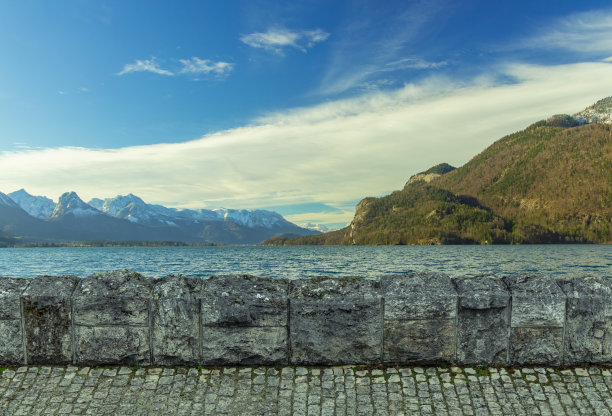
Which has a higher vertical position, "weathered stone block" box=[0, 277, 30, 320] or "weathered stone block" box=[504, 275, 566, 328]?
A: "weathered stone block" box=[0, 277, 30, 320]

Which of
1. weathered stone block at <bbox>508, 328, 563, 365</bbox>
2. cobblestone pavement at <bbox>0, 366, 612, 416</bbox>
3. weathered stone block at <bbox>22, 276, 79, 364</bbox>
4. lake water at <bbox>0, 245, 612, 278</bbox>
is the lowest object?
lake water at <bbox>0, 245, 612, 278</bbox>

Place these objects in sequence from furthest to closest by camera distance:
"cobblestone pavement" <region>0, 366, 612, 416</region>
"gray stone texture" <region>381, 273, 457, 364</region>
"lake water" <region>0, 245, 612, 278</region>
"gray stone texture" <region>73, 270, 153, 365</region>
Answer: "lake water" <region>0, 245, 612, 278</region>
"gray stone texture" <region>73, 270, 153, 365</region>
"gray stone texture" <region>381, 273, 457, 364</region>
"cobblestone pavement" <region>0, 366, 612, 416</region>

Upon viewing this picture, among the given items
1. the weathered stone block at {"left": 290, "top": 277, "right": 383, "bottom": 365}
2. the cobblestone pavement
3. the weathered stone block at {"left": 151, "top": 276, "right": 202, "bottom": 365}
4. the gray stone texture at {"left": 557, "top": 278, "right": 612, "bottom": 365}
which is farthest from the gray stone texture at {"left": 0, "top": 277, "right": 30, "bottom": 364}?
the gray stone texture at {"left": 557, "top": 278, "right": 612, "bottom": 365}

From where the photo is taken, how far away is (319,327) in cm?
594

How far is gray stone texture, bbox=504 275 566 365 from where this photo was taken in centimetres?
591

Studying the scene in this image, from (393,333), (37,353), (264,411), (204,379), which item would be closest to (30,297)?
(37,353)

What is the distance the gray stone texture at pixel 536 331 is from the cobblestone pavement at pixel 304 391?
0.21 metres

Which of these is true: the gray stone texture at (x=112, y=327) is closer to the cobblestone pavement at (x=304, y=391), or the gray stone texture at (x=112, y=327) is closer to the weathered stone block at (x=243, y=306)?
the cobblestone pavement at (x=304, y=391)

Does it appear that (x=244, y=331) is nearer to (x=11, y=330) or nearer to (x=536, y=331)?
(x=11, y=330)

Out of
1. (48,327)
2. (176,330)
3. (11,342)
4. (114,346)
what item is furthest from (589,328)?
(11,342)

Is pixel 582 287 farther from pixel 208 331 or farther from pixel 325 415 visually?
pixel 208 331

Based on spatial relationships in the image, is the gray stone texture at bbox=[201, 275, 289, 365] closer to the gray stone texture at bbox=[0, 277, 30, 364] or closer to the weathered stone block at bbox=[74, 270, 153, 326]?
the weathered stone block at bbox=[74, 270, 153, 326]

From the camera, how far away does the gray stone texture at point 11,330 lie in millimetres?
6039

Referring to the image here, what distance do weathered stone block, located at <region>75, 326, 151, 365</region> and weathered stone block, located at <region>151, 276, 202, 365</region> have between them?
0.18m
